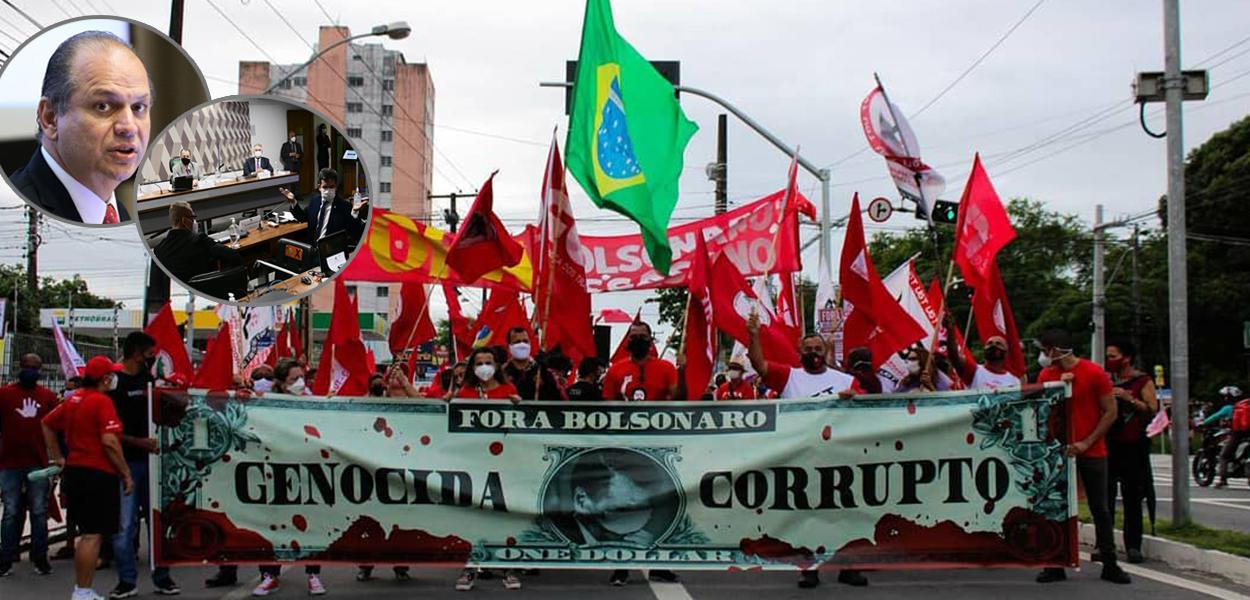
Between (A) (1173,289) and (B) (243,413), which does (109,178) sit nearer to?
(B) (243,413)

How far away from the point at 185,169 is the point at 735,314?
16.1 feet

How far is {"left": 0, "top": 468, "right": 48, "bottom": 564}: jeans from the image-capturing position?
9.73 meters

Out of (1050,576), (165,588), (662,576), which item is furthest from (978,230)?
(165,588)

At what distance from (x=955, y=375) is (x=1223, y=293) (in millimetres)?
37384

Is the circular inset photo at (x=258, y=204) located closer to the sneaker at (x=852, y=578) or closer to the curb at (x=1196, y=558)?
the sneaker at (x=852, y=578)

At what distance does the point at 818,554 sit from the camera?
27.9 ft

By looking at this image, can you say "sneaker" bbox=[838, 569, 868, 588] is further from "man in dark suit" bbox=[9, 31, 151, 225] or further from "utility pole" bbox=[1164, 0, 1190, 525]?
"man in dark suit" bbox=[9, 31, 151, 225]

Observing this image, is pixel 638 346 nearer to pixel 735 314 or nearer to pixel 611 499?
pixel 735 314

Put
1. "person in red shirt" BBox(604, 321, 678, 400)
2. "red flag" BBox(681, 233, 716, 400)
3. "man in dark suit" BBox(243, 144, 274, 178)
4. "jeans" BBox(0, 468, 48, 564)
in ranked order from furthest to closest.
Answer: "person in red shirt" BBox(604, 321, 678, 400) < "jeans" BBox(0, 468, 48, 564) < "red flag" BBox(681, 233, 716, 400) < "man in dark suit" BBox(243, 144, 274, 178)

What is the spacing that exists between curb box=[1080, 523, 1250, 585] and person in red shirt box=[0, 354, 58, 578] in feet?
29.3

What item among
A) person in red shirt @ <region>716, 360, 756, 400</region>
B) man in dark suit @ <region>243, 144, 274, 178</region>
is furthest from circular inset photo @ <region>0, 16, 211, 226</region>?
person in red shirt @ <region>716, 360, 756, 400</region>

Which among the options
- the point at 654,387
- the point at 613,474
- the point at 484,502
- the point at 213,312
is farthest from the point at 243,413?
the point at 213,312

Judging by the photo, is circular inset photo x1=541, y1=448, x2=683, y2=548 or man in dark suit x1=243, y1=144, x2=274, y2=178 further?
circular inset photo x1=541, y1=448, x2=683, y2=548

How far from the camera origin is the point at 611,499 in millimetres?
8461
